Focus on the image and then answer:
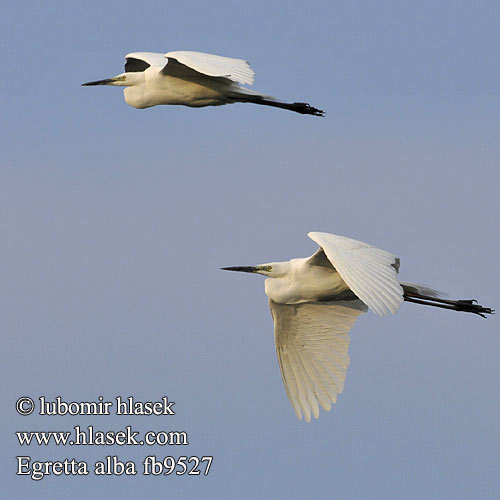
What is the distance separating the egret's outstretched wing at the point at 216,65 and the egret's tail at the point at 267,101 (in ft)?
2.76

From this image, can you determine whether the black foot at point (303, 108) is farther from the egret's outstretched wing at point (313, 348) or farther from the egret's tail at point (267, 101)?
the egret's outstretched wing at point (313, 348)

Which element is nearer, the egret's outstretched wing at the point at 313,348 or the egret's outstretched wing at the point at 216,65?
the egret's outstretched wing at the point at 216,65

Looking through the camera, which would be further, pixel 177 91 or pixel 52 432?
pixel 177 91

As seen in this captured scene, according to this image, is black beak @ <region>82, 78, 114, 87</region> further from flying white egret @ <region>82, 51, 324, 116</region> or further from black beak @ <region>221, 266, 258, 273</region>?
black beak @ <region>221, 266, 258, 273</region>

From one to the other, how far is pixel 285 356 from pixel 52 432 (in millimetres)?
2262

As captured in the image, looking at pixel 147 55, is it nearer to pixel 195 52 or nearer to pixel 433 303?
pixel 195 52

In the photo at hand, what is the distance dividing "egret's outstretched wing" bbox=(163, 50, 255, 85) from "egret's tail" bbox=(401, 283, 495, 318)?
7.61 feet

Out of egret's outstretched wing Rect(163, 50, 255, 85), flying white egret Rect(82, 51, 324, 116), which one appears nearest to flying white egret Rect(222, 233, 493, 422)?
egret's outstretched wing Rect(163, 50, 255, 85)

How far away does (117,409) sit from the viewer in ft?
38.3

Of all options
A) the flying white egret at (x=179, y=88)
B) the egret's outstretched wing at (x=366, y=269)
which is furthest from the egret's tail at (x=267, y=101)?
the egret's outstretched wing at (x=366, y=269)

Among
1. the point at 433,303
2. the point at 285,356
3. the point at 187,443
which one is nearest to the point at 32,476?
the point at 187,443

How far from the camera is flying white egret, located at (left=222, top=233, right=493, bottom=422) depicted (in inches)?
442

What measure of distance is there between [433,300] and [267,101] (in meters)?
2.88

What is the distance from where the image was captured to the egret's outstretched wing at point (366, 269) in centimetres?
923
